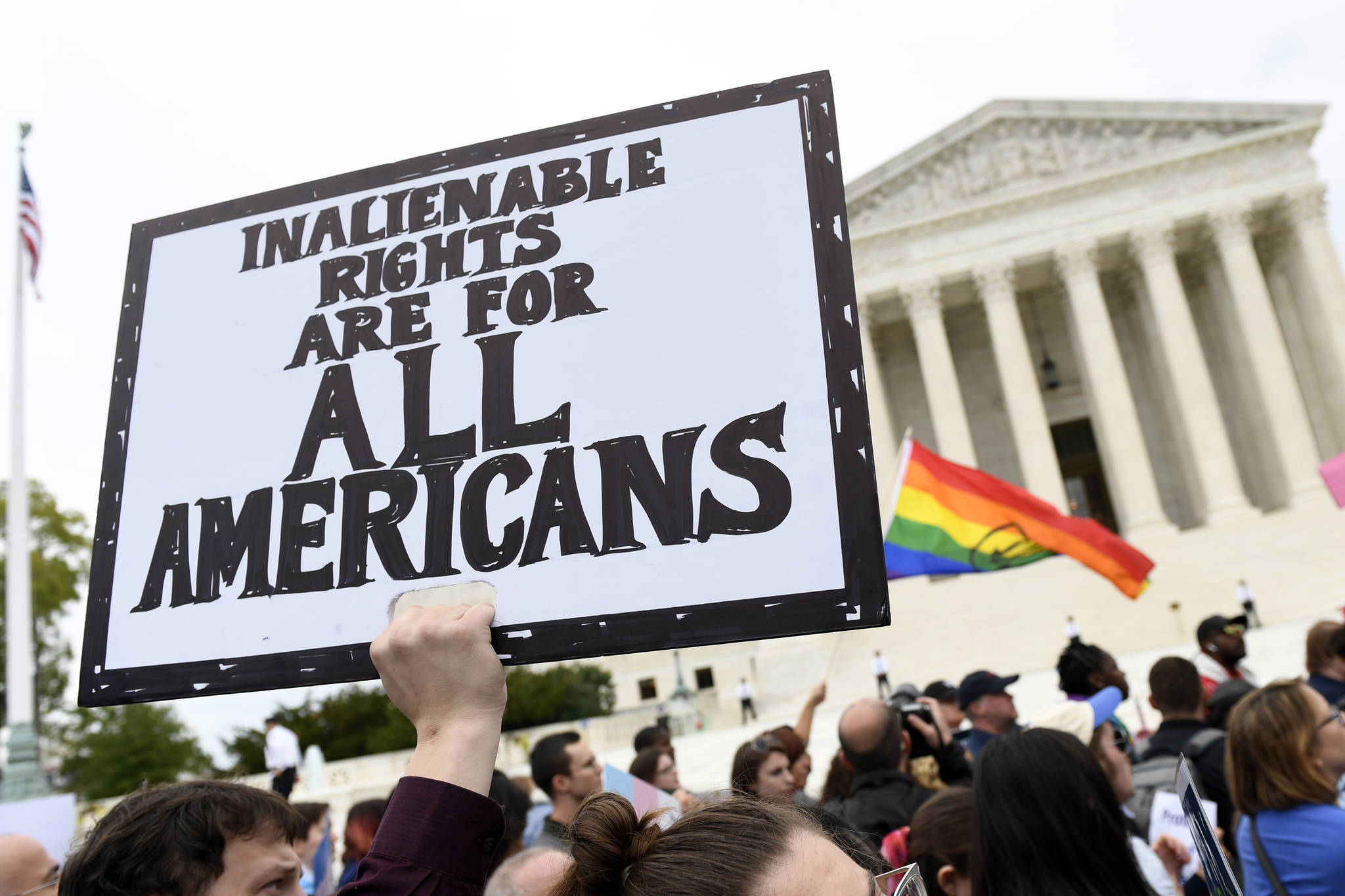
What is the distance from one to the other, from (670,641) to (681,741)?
25.3m

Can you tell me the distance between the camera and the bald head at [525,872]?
2877 millimetres

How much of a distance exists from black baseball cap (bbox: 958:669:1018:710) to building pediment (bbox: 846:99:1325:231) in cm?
3359

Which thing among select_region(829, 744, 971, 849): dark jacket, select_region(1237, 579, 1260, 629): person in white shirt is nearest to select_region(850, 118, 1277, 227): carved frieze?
select_region(1237, 579, 1260, 629): person in white shirt

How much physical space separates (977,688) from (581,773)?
2202 mm

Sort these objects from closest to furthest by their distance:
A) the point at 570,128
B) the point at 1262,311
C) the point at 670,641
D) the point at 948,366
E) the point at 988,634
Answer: the point at 670,641
the point at 570,128
the point at 988,634
the point at 1262,311
the point at 948,366

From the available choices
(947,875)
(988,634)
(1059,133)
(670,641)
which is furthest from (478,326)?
(1059,133)

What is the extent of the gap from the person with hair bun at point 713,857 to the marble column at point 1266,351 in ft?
123

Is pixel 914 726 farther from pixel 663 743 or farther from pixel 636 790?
pixel 663 743

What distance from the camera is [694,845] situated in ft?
4.88

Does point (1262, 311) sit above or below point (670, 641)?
above

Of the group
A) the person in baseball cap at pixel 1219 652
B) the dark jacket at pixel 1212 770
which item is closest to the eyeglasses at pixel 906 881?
the dark jacket at pixel 1212 770

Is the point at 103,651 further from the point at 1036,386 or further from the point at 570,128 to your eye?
the point at 1036,386

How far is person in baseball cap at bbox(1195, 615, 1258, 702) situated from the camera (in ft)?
22.8

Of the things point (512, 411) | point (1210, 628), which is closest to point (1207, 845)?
point (512, 411)
